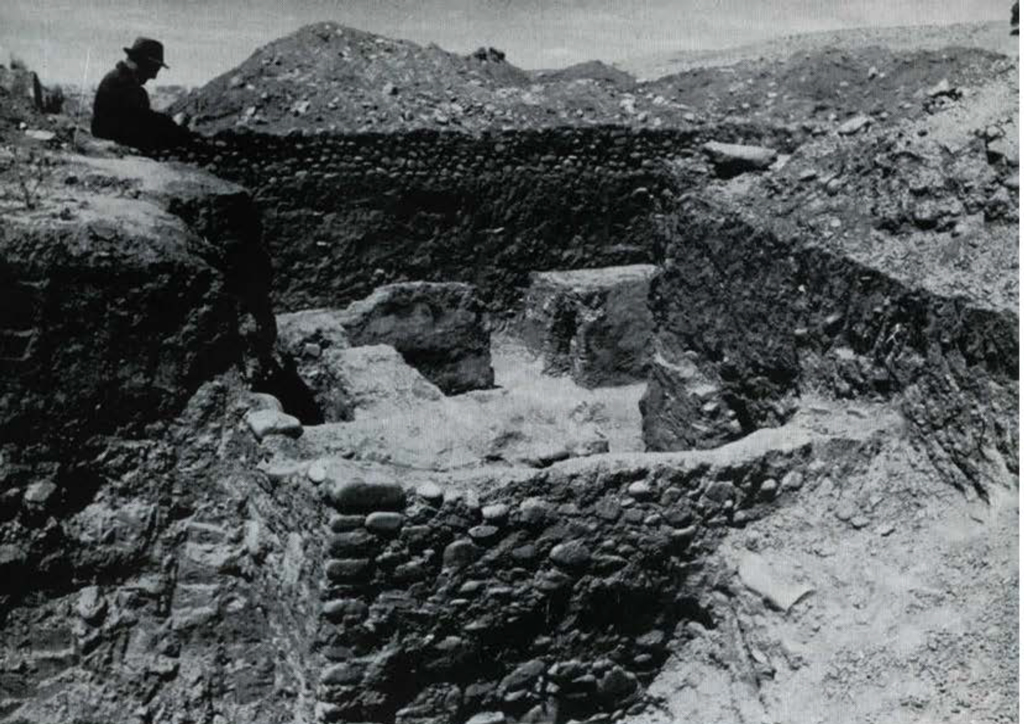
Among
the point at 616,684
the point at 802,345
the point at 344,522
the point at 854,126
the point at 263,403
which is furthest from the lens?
the point at 854,126

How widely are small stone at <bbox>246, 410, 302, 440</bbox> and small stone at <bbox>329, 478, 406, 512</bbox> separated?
0.92 meters

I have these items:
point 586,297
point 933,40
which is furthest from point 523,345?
point 933,40

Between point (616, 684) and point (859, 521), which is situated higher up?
point (859, 521)

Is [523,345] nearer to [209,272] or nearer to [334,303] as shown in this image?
[334,303]

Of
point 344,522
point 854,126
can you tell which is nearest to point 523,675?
point 344,522

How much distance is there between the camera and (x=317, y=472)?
145 inches

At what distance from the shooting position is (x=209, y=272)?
15.7 feet

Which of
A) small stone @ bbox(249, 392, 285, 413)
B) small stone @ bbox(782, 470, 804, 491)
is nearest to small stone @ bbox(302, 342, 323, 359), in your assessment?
small stone @ bbox(249, 392, 285, 413)

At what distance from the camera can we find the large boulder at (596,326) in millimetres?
9016

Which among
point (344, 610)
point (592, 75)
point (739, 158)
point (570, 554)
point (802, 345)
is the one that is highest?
point (592, 75)

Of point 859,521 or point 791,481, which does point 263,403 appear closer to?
point 791,481

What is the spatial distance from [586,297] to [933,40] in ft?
35.1

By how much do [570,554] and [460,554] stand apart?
512 millimetres

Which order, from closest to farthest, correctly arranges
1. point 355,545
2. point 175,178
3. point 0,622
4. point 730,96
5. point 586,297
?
point 355,545
point 0,622
point 175,178
point 586,297
point 730,96
